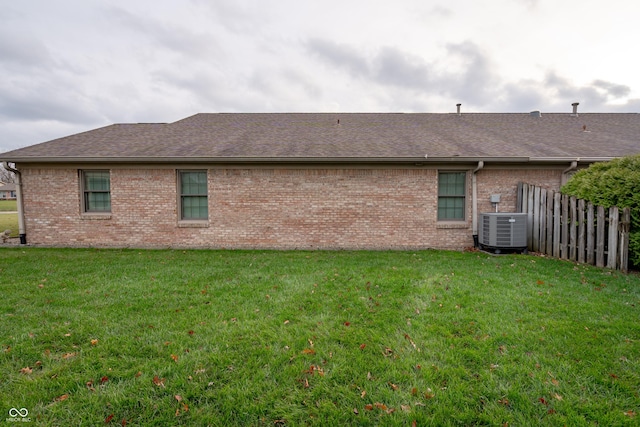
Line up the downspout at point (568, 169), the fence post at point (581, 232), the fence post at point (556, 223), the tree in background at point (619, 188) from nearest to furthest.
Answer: the tree in background at point (619, 188) < the fence post at point (581, 232) < the fence post at point (556, 223) < the downspout at point (568, 169)

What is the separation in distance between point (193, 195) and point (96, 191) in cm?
304

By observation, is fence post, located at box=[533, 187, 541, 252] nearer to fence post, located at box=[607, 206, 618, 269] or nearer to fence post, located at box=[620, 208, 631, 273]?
fence post, located at box=[607, 206, 618, 269]

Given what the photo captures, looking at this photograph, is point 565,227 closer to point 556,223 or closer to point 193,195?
point 556,223

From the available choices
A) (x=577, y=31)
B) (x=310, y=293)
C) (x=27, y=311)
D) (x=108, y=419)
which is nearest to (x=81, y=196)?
(x=27, y=311)

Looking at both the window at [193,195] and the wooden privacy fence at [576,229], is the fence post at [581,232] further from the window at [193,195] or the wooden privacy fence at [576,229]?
the window at [193,195]

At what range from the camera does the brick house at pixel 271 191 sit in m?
8.28

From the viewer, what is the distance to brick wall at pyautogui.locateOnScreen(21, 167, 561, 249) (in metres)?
8.38

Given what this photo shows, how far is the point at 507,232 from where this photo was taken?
7.56m

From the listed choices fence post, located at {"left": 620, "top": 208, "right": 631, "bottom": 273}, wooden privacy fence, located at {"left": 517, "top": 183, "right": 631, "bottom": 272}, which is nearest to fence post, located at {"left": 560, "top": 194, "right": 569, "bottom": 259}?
wooden privacy fence, located at {"left": 517, "top": 183, "right": 631, "bottom": 272}

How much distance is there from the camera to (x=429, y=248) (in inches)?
332

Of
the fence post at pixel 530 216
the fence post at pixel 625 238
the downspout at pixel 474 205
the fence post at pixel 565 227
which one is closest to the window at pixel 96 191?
the downspout at pixel 474 205

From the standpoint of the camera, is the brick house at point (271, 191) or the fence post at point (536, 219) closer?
the fence post at point (536, 219)

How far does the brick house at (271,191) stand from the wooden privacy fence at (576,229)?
88cm

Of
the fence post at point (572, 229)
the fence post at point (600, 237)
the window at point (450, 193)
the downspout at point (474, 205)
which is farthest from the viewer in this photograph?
the window at point (450, 193)
